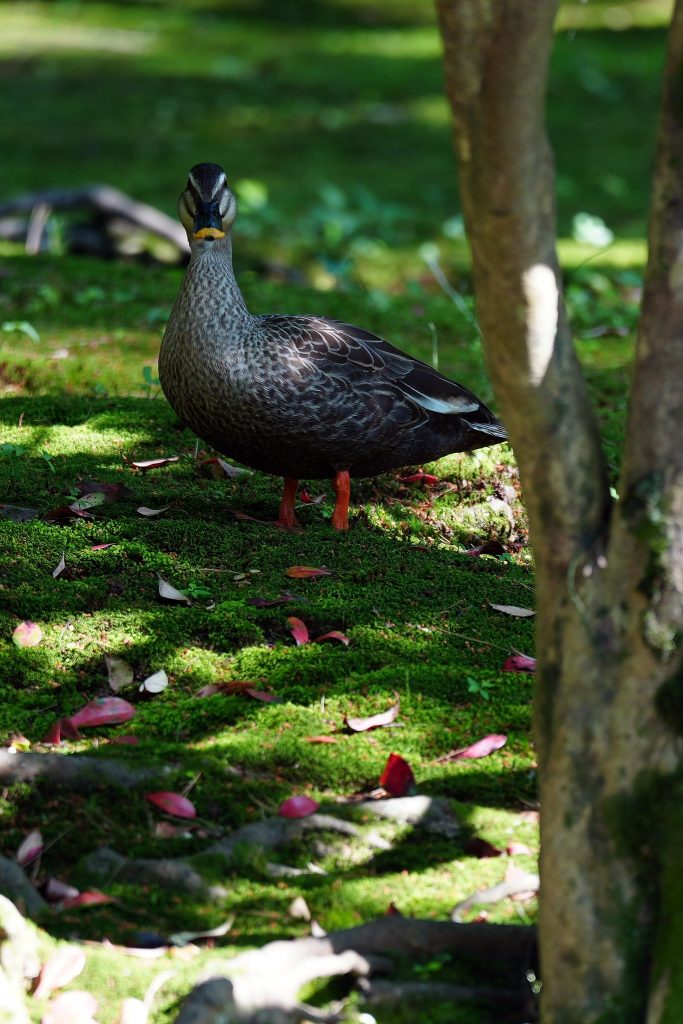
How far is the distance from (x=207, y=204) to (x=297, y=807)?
291cm

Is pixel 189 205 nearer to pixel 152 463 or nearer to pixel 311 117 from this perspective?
pixel 152 463

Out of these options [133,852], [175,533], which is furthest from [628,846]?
[175,533]

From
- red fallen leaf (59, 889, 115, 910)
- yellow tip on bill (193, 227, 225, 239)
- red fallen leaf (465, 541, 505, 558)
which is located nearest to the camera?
red fallen leaf (59, 889, 115, 910)

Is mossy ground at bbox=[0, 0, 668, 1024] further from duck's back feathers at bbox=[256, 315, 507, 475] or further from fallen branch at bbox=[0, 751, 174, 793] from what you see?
duck's back feathers at bbox=[256, 315, 507, 475]

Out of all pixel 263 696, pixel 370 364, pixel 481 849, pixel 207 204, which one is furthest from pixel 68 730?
pixel 207 204

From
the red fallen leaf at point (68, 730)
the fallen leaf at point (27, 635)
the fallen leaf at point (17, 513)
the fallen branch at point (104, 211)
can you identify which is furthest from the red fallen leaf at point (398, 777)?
the fallen branch at point (104, 211)

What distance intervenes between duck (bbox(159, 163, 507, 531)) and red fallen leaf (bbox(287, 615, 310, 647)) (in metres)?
0.91

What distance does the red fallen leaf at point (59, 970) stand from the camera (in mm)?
2844

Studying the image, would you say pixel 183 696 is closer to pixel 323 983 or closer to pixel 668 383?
pixel 323 983

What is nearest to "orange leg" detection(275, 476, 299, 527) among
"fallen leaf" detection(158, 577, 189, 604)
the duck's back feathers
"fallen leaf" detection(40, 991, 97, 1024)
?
the duck's back feathers

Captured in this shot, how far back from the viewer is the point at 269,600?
183 inches

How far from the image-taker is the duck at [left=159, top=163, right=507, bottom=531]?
5074 millimetres

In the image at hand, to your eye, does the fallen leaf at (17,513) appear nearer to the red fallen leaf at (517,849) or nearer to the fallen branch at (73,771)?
the fallen branch at (73,771)

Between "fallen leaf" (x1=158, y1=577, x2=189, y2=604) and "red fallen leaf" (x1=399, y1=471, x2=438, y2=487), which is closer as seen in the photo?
"fallen leaf" (x1=158, y1=577, x2=189, y2=604)
